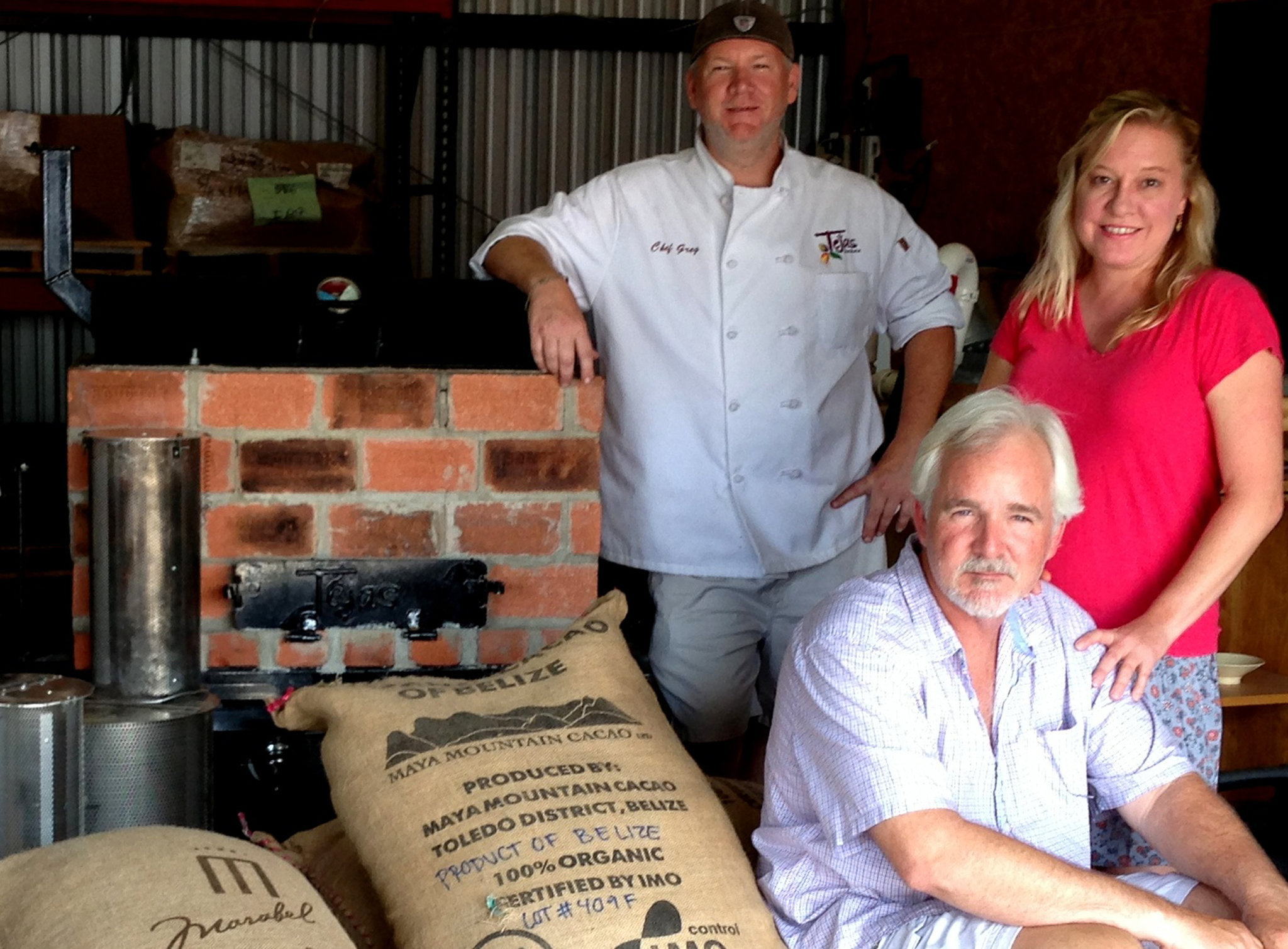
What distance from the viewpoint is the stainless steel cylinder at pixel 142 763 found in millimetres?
2145

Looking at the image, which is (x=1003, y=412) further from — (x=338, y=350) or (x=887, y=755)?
(x=338, y=350)

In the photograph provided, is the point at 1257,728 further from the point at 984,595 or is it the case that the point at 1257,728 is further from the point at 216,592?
the point at 216,592

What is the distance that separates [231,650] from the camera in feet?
7.91

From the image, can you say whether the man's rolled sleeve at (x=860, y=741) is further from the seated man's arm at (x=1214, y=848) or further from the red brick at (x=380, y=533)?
the red brick at (x=380, y=533)

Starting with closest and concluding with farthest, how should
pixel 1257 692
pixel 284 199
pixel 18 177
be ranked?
pixel 1257 692 → pixel 18 177 → pixel 284 199

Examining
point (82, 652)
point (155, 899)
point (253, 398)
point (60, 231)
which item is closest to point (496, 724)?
point (155, 899)

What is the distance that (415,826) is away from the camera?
71.8 inches

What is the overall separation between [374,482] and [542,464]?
10.4 inches

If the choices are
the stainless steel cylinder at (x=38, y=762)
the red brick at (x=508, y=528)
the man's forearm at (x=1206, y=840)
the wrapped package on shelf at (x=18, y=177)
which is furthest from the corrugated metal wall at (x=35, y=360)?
the man's forearm at (x=1206, y=840)

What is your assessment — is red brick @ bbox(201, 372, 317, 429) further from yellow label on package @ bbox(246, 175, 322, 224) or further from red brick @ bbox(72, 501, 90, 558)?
yellow label on package @ bbox(246, 175, 322, 224)

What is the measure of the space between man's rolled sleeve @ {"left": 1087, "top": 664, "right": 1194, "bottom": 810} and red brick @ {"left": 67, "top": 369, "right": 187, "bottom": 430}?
1.39m

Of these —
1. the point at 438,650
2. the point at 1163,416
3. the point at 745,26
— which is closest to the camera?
the point at 1163,416

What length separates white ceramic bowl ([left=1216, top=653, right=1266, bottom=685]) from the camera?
338 centimetres

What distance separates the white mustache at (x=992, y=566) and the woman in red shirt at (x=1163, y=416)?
0.27 meters
